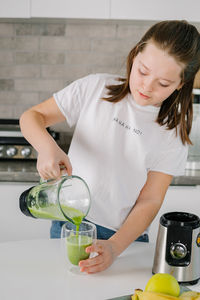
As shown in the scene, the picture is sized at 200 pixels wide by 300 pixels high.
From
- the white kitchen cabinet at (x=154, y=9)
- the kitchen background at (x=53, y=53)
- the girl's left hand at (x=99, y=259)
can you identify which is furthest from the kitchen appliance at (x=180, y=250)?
the kitchen background at (x=53, y=53)

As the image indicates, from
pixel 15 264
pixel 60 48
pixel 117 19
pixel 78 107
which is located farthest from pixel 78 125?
pixel 60 48

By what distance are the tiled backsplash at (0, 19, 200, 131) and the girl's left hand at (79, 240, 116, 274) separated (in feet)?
5.56

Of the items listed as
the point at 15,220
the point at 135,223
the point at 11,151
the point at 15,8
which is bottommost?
the point at 15,220

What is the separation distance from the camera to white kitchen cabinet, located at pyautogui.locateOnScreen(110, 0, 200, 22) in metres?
2.26

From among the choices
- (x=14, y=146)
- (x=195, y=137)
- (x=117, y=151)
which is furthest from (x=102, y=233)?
(x=195, y=137)

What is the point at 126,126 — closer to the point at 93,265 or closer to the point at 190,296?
the point at 93,265

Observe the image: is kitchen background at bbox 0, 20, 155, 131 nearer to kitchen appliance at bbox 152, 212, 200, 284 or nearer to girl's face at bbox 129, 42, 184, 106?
girl's face at bbox 129, 42, 184, 106

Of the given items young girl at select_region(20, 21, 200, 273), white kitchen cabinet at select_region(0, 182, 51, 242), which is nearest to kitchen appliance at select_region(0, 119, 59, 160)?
white kitchen cabinet at select_region(0, 182, 51, 242)

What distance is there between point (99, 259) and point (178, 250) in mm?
199

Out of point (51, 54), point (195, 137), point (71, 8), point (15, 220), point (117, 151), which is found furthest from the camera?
point (51, 54)

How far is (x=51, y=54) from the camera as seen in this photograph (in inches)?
107

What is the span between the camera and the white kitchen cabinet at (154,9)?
2264 mm

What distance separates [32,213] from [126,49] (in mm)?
1781

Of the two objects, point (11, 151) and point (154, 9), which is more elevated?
point (154, 9)
